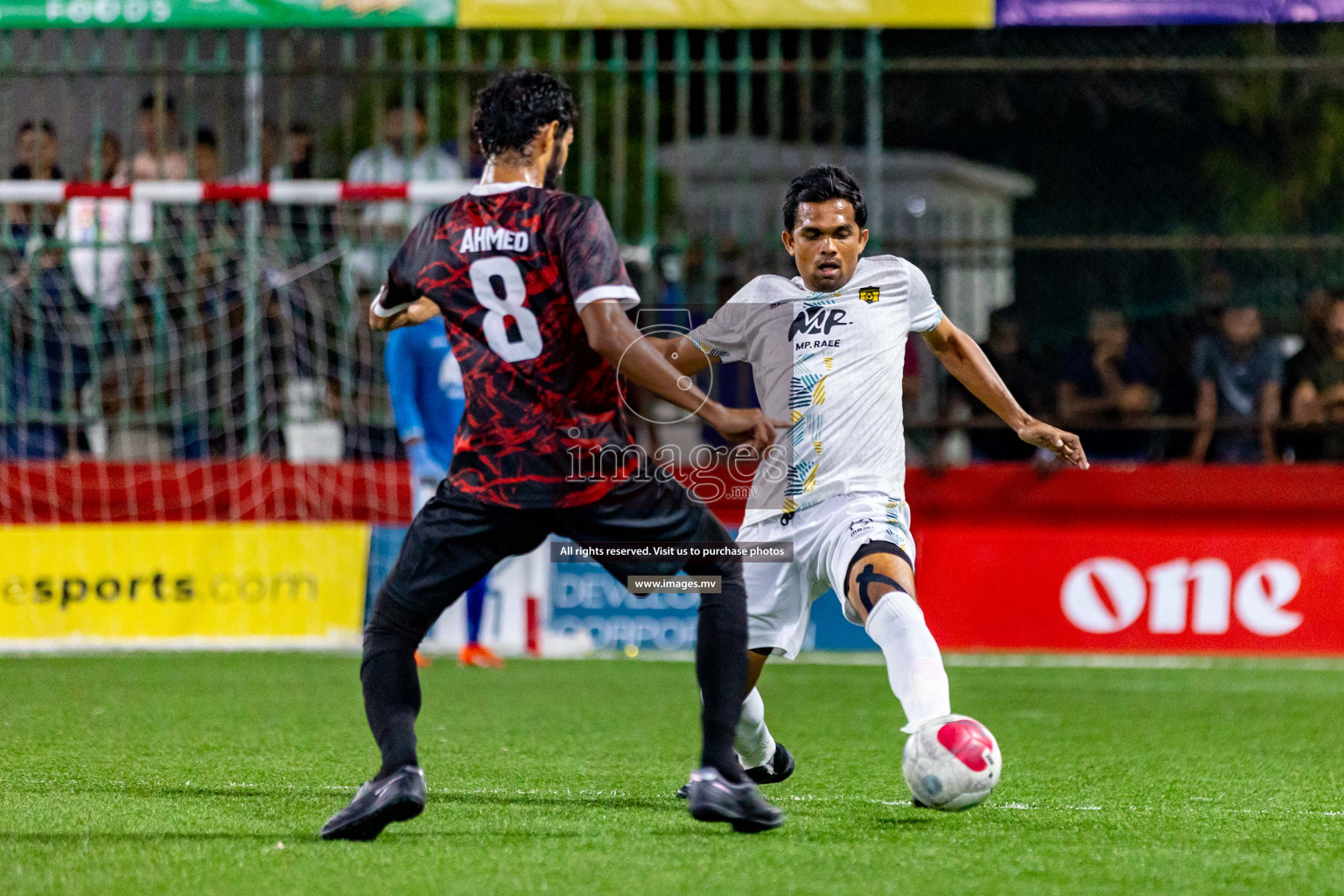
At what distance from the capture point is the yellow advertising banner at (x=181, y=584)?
416 inches

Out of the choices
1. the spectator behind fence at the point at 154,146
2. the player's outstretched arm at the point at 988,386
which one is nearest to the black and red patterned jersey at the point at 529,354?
the player's outstretched arm at the point at 988,386

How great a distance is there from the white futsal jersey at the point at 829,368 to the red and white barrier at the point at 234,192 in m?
5.36

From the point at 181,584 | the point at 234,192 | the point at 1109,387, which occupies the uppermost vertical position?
the point at 234,192

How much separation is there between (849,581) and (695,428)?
255 inches

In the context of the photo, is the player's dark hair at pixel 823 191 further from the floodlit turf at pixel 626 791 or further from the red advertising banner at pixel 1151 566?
the red advertising banner at pixel 1151 566

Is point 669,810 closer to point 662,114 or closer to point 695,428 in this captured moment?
point 695,428

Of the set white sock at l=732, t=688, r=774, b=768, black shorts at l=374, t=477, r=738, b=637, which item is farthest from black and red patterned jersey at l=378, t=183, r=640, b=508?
white sock at l=732, t=688, r=774, b=768

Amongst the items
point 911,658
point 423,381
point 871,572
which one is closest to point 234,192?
point 423,381

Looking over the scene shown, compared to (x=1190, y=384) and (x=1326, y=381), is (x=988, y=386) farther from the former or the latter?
(x=1326, y=381)

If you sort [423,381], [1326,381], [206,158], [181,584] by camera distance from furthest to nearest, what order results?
[206,158] < [1326,381] < [181,584] < [423,381]

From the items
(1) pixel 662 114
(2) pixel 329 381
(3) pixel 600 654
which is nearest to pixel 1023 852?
(3) pixel 600 654

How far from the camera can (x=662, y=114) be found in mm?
18969

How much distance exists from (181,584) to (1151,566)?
6001 millimetres

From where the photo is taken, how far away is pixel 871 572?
4.80 metres
